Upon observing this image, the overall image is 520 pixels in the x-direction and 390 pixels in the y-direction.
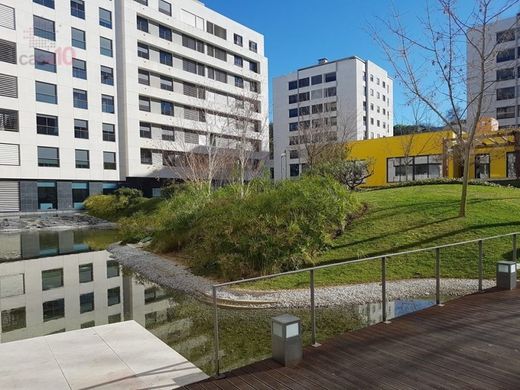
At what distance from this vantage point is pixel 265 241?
376 inches

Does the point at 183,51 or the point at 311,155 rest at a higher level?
the point at 183,51

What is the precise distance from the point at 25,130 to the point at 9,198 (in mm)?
5846

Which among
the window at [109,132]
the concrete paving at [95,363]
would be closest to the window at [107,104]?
the window at [109,132]

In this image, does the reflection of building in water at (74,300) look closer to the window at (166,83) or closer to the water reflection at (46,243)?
the water reflection at (46,243)

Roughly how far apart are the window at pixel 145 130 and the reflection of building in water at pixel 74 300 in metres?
28.8

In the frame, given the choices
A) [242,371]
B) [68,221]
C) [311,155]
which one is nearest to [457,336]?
[242,371]

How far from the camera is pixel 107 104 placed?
1469 inches

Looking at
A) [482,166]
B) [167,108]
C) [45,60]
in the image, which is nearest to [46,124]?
[45,60]

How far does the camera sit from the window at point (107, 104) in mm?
37000

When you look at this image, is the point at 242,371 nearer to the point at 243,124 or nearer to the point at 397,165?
the point at 243,124

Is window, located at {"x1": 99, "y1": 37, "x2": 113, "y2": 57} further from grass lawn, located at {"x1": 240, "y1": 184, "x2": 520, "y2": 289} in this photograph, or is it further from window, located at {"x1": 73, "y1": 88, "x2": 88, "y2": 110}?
grass lawn, located at {"x1": 240, "y1": 184, "x2": 520, "y2": 289}

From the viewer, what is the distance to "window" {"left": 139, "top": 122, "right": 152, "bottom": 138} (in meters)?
40.0

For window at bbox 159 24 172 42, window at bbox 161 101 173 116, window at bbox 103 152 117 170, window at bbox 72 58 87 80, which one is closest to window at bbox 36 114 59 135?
window at bbox 72 58 87 80

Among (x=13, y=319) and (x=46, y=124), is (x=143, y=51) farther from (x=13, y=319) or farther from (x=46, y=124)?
(x=13, y=319)
